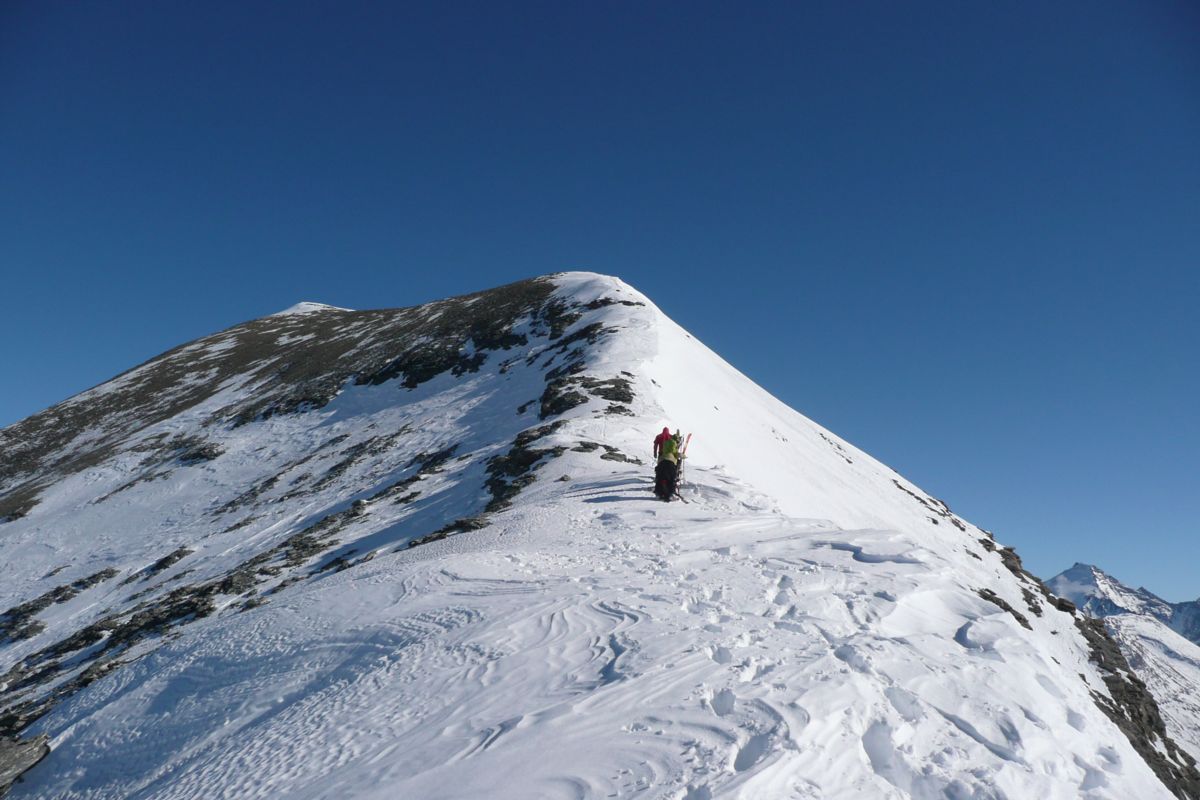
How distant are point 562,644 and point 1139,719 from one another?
57.1 feet

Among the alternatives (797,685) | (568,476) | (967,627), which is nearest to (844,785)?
(797,685)

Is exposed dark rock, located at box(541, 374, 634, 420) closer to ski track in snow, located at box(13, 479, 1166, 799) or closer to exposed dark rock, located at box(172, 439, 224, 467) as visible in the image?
ski track in snow, located at box(13, 479, 1166, 799)

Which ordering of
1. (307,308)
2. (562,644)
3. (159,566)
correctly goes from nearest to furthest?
(562,644) < (159,566) < (307,308)

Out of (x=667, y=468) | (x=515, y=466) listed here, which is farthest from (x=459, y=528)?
(x=515, y=466)

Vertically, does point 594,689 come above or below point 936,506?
below

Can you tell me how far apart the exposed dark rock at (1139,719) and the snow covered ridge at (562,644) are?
140mm

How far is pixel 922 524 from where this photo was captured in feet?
98.5

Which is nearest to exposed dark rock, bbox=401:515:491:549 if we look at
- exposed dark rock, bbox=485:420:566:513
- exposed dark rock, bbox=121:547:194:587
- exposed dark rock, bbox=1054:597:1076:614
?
exposed dark rock, bbox=485:420:566:513

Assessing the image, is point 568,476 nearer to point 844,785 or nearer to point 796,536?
point 796,536

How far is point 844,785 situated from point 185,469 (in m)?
37.6

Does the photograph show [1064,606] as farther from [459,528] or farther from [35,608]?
[35,608]

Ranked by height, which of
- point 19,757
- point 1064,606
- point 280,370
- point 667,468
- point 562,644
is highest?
point 280,370

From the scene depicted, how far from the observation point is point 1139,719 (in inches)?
650

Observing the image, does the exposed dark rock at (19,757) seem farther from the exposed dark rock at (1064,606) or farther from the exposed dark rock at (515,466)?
the exposed dark rock at (1064,606)
